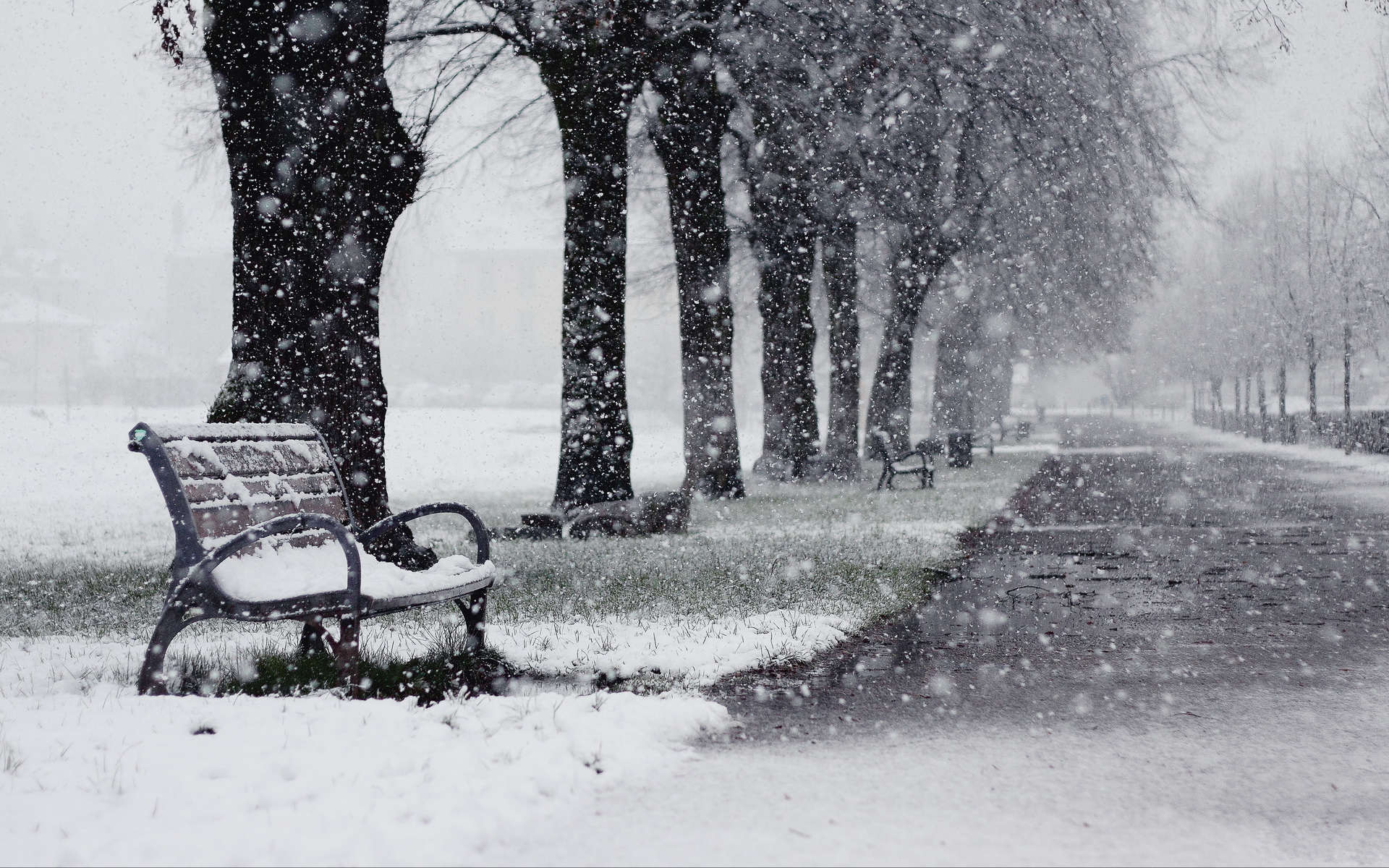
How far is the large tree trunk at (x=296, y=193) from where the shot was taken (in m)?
7.39

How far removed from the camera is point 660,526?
447 inches

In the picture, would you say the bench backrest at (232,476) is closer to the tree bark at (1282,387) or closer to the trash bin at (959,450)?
the trash bin at (959,450)

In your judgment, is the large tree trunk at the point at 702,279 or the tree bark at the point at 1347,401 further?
the tree bark at the point at 1347,401

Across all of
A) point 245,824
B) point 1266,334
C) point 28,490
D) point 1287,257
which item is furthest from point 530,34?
point 1266,334

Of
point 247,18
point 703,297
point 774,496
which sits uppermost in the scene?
point 247,18

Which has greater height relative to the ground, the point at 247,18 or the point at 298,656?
the point at 247,18

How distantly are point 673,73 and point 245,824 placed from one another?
11.7 metres

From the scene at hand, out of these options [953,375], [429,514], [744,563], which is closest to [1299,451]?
[953,375]

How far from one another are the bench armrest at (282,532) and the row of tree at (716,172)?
331cm

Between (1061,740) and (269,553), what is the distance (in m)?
3.15

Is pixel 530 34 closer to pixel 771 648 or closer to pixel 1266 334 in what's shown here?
pixel 771 648

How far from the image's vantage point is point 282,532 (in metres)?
4.34

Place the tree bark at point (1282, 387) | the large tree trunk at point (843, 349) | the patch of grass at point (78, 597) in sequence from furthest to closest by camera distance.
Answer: the tree bark at point (1282, 387) → the large tree trunk at point (843, 349) → the patch of grass at point (78, 597)

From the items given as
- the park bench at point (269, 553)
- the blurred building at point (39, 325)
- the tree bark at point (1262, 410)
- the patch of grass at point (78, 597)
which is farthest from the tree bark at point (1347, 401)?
the blurred building at point (39, 325)
